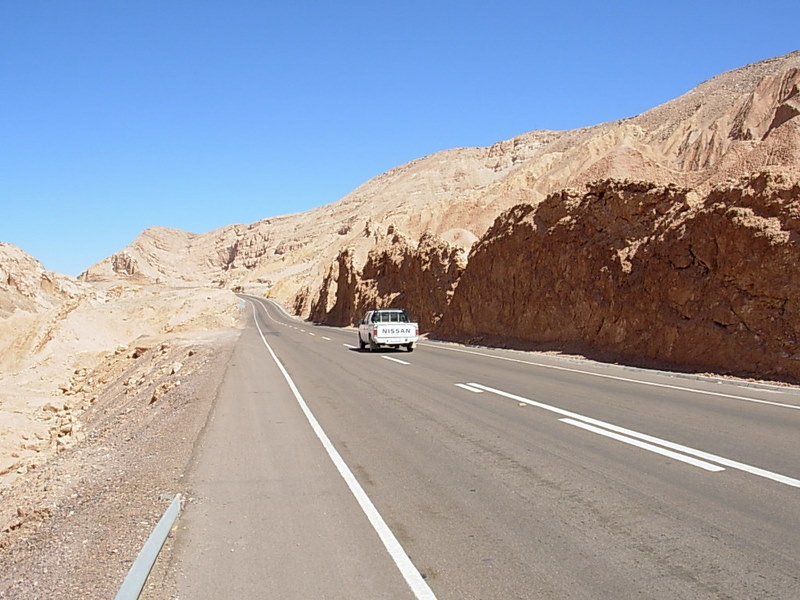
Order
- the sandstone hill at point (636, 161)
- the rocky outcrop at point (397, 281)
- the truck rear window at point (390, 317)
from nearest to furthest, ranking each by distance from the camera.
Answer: the truck rear window at point (390, 317)
the rocky outcrop at point (397, 281)
the sandstone hill at point (636, 161)

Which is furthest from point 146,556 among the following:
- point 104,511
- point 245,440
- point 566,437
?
point 566,437

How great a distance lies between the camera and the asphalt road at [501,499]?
14.7 feet

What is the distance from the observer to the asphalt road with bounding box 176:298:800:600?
14.7 feet

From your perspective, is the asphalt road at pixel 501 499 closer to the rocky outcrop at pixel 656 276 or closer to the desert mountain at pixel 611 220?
the rocky outcrop at pixel 656 276

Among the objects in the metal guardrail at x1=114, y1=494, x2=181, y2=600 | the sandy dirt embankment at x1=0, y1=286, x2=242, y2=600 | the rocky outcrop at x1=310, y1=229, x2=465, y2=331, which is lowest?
the sandy dirt embankment at x1=0, y1=286, x2=242, y2=600

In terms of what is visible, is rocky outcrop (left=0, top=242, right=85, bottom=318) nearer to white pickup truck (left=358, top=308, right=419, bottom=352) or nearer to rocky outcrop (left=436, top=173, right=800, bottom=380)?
white pickup truck (left=358, top=308, right=419, bottom=352)

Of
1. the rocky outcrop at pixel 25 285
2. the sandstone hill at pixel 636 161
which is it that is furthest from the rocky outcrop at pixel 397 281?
the rocky outcrop at pixel 25 285

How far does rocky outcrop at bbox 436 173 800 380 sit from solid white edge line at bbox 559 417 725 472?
8.13m

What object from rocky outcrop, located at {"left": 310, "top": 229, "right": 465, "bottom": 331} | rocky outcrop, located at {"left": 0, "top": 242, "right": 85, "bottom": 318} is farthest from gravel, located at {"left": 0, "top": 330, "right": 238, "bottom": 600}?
rocky outcrop, located at {"left": 0, "top": 242, "right": 85, "bottom": 318}

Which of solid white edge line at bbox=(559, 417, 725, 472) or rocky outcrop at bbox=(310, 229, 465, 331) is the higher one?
rocky outcrop at bbox=(310, 229, 465, 331)

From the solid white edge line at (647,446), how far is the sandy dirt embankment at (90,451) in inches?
223

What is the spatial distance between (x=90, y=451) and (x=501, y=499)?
8434 millimetres

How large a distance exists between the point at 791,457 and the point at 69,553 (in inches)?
303

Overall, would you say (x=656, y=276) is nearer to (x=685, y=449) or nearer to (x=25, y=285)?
(x=685, y=449)
